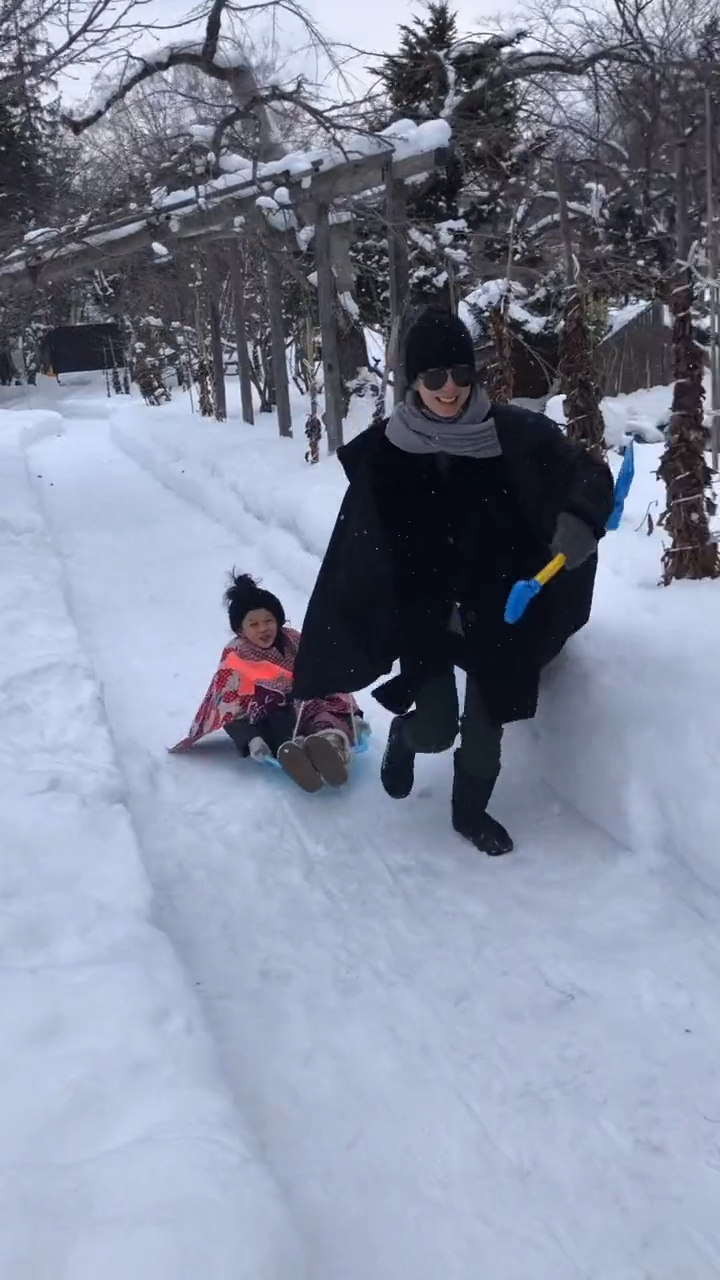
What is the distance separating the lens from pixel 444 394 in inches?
125

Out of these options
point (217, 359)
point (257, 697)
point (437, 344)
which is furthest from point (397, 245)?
point (217, 359)

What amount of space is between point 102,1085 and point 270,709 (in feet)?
7.07

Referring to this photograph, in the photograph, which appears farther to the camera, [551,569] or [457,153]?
[457,153]

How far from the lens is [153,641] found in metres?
6.18

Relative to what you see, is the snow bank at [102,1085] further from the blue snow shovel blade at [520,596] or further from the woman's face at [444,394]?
the woman's face at [444,394]

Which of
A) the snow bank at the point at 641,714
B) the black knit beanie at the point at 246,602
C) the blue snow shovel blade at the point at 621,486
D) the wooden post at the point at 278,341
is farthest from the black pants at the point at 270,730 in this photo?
the wooden post at the point at 278,341

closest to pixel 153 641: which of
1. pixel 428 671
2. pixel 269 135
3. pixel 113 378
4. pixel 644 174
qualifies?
pixel 428 671

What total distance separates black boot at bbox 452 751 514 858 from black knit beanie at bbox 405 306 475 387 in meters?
Result: 1.25

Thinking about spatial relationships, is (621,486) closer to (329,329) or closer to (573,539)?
(573,539)

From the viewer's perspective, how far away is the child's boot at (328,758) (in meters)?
3.84

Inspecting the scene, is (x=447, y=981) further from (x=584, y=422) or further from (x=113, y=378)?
(x=113, y=378)

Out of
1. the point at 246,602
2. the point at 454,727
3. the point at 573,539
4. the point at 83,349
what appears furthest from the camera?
the point at 83,349

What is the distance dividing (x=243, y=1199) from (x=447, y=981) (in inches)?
39.4

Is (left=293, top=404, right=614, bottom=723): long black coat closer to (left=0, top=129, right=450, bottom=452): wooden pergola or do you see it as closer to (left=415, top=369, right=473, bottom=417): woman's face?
(left=415, top=369, right=473, bottom=417): woman's face
